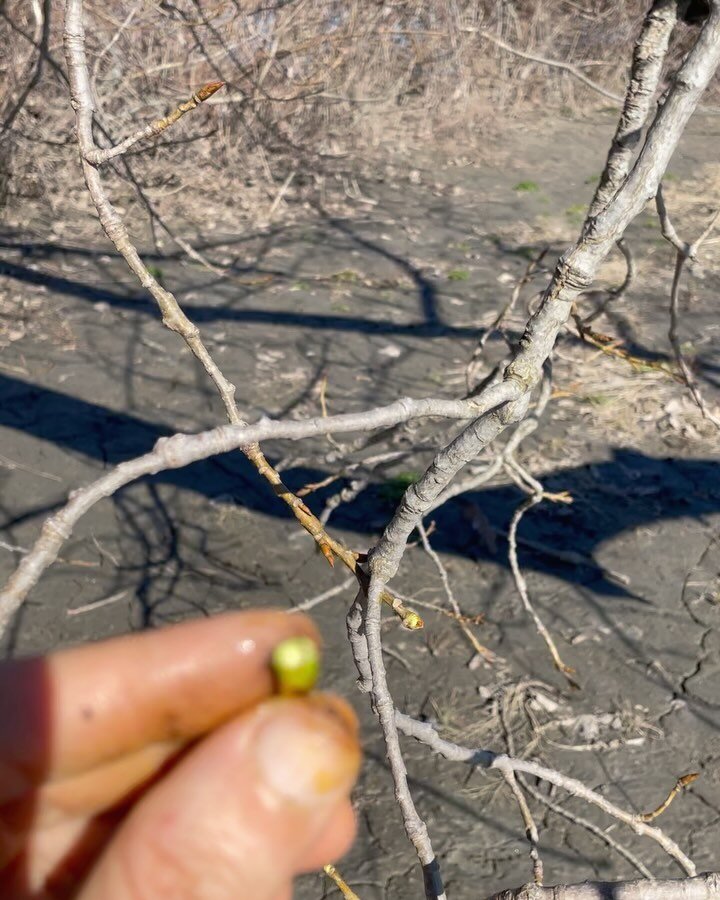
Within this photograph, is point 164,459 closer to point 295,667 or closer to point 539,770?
point 295,667

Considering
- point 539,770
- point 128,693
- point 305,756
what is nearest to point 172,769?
point 128,693

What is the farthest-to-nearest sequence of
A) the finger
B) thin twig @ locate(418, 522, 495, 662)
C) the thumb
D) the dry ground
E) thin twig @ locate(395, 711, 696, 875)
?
the dry ground < thin twig @ locate(418, 522, 495, 662) < thin twig @ locate(395, 711, 696, 875) < the finger < the thumb

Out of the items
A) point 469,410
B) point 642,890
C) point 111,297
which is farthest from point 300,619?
point 111,297

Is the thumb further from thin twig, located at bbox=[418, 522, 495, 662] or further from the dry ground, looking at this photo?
the dry ground

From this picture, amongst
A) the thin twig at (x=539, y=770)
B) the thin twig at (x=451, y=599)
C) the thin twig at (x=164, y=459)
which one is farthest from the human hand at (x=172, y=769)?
the thin twig at (x=451, y=599)

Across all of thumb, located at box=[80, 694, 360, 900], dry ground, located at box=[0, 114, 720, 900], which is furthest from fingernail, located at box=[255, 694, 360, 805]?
dry ground, located at box=[0, 114, 720, 900]
